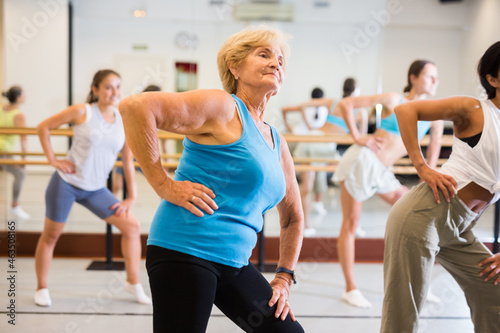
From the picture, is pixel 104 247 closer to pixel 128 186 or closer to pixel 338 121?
pixel 128 186

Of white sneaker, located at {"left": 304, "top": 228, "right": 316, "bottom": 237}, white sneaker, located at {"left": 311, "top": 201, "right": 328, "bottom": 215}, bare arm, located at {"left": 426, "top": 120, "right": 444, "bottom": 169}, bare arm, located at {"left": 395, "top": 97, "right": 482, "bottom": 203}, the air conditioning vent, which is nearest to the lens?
bare arm, located at {"left": 395, "top": 97, "right": 482, "bottom": 203}

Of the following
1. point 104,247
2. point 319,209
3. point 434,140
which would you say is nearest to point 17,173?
point 104,247

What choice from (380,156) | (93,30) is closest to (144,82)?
(93,30)

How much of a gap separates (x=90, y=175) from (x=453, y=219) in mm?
2038

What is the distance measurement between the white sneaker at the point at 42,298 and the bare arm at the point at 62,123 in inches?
29.2

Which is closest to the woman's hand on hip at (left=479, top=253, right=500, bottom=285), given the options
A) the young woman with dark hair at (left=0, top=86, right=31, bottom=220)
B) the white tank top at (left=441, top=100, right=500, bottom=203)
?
the white tank top at (left=441, top=100, right=500, bottom=203)

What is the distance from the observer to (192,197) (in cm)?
127

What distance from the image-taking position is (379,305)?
313cm

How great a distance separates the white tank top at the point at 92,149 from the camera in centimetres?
295

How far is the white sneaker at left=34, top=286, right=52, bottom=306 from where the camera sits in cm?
295

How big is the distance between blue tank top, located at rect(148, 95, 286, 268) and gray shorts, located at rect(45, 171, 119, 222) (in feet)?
5.76

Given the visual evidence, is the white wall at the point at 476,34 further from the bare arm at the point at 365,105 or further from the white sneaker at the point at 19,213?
the white sneaker at the point at 19,213

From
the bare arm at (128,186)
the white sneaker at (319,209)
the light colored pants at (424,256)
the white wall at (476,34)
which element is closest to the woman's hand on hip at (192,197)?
the light colored pants at (424,256)

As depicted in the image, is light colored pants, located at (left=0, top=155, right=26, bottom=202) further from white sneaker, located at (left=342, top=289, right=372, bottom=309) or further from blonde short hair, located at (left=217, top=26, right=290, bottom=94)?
blonde short hair, located at (left=217, top=26, right=290, bottom=94)
